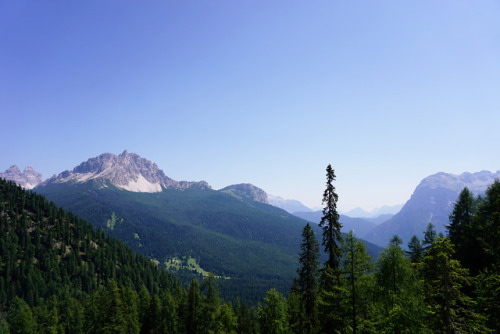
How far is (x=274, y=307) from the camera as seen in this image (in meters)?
37.3

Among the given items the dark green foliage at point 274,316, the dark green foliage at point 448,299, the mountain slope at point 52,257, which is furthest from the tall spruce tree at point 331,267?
the mountain slope at point 52,257

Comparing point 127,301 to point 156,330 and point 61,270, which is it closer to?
point 156,330

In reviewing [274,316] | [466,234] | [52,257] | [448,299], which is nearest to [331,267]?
[448,299]

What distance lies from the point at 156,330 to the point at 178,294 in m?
10.7

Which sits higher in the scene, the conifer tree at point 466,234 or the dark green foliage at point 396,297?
the conifer tree at point 466,234

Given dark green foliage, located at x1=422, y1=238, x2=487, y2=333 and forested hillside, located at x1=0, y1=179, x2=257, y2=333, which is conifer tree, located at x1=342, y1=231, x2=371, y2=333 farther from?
forested hillside, located at x1=0, y1=179, x2=257, y2=333

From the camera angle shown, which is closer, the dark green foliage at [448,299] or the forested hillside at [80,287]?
the dark green foliage at [448,299]

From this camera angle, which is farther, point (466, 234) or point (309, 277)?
point (466, 234)

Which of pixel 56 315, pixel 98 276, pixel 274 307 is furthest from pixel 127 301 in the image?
pixel 98 276

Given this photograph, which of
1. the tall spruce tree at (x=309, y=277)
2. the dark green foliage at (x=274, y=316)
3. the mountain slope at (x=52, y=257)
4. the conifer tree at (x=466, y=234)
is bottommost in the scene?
the mountain slope at (x=52, y=257)

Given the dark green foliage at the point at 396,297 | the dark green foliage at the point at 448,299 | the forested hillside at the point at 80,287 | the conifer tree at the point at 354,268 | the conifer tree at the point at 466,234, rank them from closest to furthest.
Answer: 1. the dark green foliage at the point at 448,299
2. the dark green foliage at the point at 396,297
3. the conifer tree at the point at 354,268
4. the conifer tree at the point at 466,234
5. the forested hillside at the point at 80,287

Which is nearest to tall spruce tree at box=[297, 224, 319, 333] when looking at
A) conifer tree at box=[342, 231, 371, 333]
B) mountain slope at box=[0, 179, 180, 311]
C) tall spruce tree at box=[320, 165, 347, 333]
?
tall spruce tree at box=[320, 165, 347, 333]

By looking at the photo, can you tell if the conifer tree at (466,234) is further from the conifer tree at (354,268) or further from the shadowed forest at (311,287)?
the conifer tree at (354,268)

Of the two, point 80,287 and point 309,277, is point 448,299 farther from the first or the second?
point 80,287
